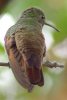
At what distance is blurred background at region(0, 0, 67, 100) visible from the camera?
6.44 feet

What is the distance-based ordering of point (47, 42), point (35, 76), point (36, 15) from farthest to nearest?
1. point (47, 42)
2. point (36, 15)
3. point (35, 76)

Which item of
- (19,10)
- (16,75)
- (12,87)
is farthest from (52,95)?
(16,75)

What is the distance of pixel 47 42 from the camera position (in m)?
2.04

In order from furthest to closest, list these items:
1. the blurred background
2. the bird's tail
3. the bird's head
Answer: the blurred background → the bird's head → the bird's tail

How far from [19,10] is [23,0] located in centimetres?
10

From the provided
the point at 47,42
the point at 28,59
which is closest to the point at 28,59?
the point at 28,59

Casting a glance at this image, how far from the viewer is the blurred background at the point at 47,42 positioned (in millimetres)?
1964

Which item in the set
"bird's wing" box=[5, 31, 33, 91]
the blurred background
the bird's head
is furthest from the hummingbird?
the blurred background

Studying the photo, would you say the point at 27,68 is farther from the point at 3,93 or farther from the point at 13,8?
the point at 3,93

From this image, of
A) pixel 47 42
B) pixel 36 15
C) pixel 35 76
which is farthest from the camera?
pixel 47 42

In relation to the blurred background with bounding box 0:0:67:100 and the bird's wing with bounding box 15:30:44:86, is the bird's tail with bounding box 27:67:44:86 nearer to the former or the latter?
the bird's wing with bounding box 15:30:44:86

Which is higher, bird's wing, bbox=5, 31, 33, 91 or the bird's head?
the bird's head

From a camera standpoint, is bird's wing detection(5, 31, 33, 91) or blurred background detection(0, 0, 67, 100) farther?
blurred background detection(0, 0, 67, 100)

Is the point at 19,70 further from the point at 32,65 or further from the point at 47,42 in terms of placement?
the point at 47,42
